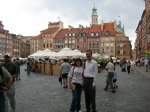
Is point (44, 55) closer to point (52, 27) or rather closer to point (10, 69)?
point (10, 69)

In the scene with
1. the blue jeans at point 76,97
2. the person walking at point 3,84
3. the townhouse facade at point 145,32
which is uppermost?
the townhouse facade at point 145,32

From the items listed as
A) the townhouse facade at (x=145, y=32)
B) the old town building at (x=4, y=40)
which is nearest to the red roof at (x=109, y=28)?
Answer: the townhouse facade at (x=145, y=32)

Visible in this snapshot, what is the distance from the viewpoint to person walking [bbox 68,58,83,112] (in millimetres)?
9139

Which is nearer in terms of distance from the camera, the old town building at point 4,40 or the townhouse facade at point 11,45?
the old town building at point 4,40

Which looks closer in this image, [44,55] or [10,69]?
[10,69]

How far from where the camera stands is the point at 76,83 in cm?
916

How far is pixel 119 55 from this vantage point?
105 metres

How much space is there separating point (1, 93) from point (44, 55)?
3065cm

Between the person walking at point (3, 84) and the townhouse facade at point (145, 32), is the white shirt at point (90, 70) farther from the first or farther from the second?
the townhouse facade at point (145, 32)

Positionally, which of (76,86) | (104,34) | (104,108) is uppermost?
(104,34)

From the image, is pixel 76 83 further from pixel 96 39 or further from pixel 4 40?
pixel 4 40

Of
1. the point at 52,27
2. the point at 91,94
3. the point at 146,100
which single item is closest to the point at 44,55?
the point at 146,100

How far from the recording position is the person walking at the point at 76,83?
9139mm

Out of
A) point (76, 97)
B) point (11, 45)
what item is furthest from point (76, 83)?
point (11, 45)
